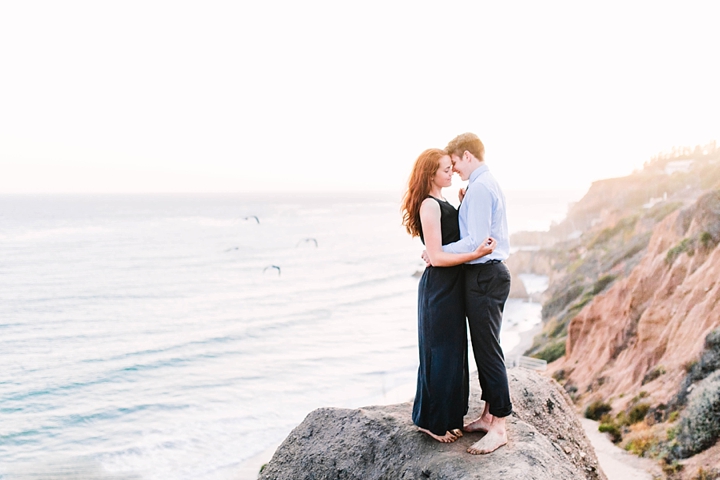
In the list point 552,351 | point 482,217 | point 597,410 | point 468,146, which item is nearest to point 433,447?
point 482,217

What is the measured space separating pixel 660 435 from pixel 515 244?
81915 millimetres

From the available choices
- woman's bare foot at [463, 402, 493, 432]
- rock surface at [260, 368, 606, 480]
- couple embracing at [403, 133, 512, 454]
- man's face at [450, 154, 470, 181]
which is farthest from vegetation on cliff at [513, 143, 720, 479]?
man's face at [450, 154, 470, 181]

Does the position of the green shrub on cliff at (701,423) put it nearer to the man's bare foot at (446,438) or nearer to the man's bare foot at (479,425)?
the man's bare foot at (479,425)

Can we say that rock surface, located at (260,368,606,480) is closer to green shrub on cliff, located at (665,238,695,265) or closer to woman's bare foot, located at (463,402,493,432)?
woman's bare foot, located at (463,402,493,432)

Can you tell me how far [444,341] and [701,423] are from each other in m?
10.4

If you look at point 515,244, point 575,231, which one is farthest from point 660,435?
point 515,244

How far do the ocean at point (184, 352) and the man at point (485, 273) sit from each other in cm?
1828

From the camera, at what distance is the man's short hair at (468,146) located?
187 inches

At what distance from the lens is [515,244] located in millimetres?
93875

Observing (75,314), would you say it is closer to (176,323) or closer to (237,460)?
(176,323)

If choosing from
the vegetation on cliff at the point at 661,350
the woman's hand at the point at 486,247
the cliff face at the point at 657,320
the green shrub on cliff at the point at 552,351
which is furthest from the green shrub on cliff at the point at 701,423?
the green shrub on cliff at the point at 552,351

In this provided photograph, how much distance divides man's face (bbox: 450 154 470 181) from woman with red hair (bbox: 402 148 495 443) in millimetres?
44

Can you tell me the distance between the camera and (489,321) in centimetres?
461

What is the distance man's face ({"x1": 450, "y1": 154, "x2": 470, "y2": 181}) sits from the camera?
15.6 ft
